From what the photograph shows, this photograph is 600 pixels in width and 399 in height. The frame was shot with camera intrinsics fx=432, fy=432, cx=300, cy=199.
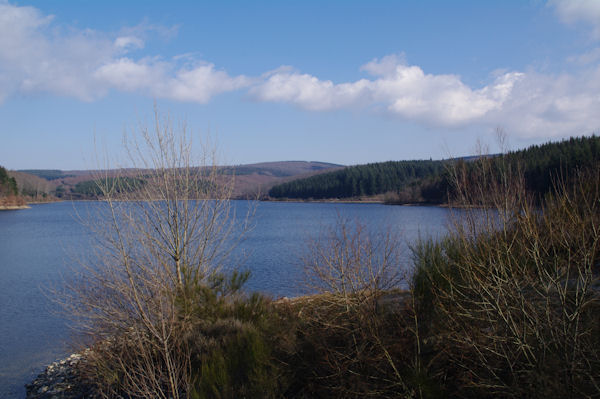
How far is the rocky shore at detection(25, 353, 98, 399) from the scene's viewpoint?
9.07m

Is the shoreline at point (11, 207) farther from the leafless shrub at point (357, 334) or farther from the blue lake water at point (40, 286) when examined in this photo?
the leafless shrub at point (357, 334)

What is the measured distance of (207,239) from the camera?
9766 mm

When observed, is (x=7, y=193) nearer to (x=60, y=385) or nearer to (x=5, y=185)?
(x=5, y=185)

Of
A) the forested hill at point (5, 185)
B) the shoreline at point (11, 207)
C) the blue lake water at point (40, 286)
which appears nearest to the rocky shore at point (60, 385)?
the blue lake water at point (40, 286)

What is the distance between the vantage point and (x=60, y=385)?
9.54 metres

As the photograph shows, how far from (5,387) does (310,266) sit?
819cm

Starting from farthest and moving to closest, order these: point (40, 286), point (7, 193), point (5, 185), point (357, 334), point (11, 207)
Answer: point (11, 207) < point (7, 193) < point (5, 185) < point (40, 286) < point (357, 334)

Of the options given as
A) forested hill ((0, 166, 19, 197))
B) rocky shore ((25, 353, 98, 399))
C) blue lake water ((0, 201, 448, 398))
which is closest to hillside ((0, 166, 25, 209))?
forested hill ((0, 166, 19, 197))

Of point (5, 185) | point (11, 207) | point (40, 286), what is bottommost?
point (40, 286)

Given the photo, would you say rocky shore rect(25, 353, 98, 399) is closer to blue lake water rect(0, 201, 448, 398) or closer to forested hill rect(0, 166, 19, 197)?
blue lake water rect(0, 201, 448, 398)

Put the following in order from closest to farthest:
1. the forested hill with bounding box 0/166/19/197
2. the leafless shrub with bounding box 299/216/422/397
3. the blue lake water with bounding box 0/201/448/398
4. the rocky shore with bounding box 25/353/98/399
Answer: the leafless shrub with bounding box 299/216/422/397 < the rocky shore with bounding box 25/353/98/399 < the blue lake water with bounding box 0/201/448/398 < the forested hill with bounding box 0/166/19/197

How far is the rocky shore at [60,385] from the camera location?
9075 millimetres

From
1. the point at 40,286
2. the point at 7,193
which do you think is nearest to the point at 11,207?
the point at 7,193

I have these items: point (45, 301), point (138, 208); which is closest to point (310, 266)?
point (138, 208)
